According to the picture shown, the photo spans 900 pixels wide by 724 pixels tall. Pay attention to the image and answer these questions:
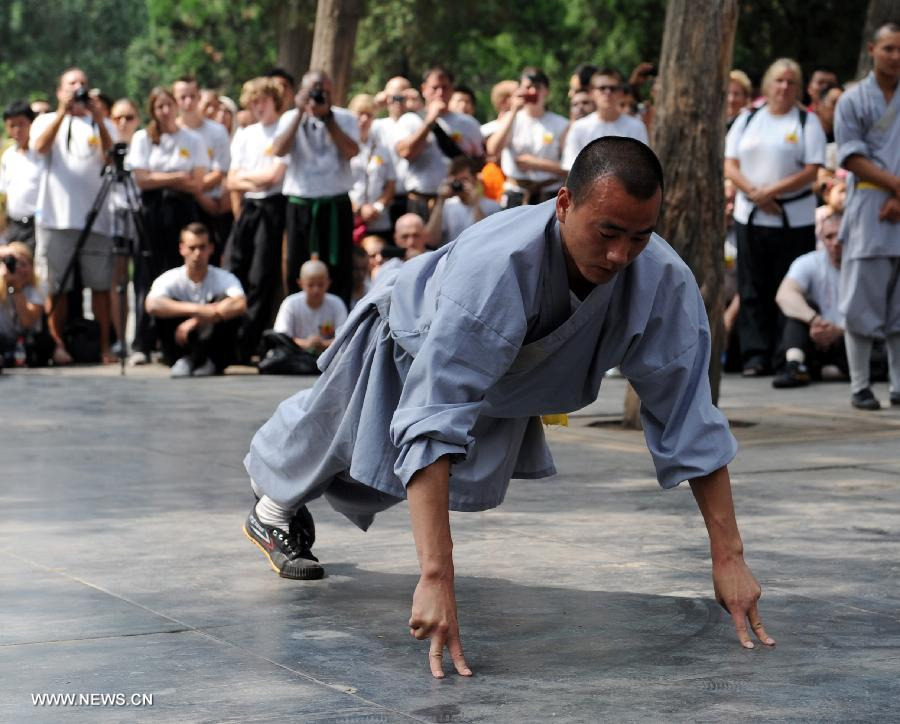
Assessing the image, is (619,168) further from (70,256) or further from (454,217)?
(70,256)

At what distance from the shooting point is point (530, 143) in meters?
12.8

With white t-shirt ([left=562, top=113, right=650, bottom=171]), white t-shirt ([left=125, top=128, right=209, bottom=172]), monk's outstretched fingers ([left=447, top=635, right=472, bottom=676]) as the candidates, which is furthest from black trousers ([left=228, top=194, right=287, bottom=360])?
monk's outstretched fingers ([left=447, top=635, right=472, bottom=676])

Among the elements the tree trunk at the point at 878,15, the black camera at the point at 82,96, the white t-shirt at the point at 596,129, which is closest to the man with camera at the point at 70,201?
the black camera at the point at 82,96

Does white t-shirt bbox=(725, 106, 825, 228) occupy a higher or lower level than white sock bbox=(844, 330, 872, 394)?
higher

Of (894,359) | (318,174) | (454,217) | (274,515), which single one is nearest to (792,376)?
(894,359)

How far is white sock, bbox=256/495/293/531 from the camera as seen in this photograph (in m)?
5.03

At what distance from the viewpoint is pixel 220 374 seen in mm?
11906

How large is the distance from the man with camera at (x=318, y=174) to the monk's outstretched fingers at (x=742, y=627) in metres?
8.19

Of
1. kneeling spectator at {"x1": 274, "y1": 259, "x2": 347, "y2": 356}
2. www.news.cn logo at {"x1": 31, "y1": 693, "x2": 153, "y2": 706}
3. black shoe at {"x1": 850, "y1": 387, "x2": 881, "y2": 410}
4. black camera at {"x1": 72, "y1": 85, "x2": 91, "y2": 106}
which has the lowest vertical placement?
kneeling spectator at {"x1": 274, "y1": 259, "x2": 347, "y2": 356}

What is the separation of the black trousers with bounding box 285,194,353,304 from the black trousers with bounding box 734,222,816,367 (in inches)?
109

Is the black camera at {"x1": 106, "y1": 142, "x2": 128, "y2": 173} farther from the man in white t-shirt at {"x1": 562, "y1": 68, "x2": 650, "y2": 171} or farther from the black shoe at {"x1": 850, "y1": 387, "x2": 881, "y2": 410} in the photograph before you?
the black shoe at {"x1": 850, "y1": 387, "x2": 881, "y2": 410}

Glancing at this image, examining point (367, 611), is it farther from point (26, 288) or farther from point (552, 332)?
point (26, 288)

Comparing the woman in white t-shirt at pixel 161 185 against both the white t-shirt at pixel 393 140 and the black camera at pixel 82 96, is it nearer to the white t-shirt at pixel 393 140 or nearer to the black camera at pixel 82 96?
the black camera at pixel 82 96

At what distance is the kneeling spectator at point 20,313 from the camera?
1218cm
